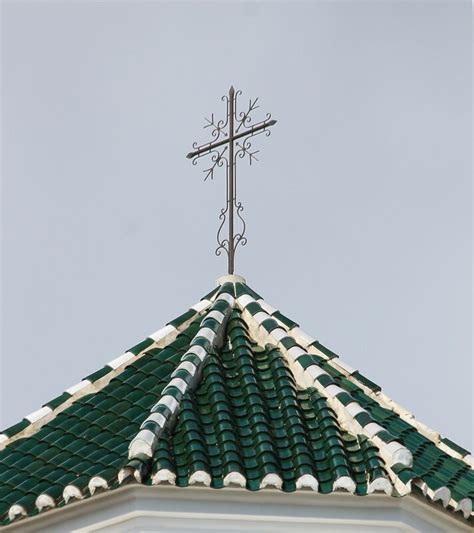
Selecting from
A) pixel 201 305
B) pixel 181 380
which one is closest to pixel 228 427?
pixel 181 380

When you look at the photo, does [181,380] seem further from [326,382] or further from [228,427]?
[326,382]

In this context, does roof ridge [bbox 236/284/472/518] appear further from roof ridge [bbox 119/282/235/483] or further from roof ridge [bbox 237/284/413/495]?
roof ridge [bbox 119/282/235/483]

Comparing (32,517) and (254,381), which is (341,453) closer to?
(254,381)

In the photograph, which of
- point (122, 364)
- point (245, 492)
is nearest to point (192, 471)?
point (245, 492)

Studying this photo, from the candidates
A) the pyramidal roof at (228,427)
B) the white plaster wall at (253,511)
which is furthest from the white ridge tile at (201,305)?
the white plaster wall at (253,511)

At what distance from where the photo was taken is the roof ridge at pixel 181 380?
1203cm

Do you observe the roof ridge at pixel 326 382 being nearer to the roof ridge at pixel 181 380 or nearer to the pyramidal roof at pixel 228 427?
the pyramidal roof at pixel 228 427

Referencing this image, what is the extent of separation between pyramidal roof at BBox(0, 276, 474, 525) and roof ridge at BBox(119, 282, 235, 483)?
0.5 inches

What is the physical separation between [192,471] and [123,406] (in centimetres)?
186

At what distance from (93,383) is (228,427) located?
7.53 feet

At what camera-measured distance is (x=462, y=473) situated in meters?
13.7

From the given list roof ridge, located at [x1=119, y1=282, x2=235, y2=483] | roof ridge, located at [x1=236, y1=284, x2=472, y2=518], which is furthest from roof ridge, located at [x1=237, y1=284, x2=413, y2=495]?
roof ridge, located at [x1=119, y1=282, x2=235, y2=483]

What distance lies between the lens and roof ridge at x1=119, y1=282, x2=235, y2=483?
12031 millimetres

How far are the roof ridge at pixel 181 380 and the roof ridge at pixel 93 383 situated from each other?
0.37 meters
